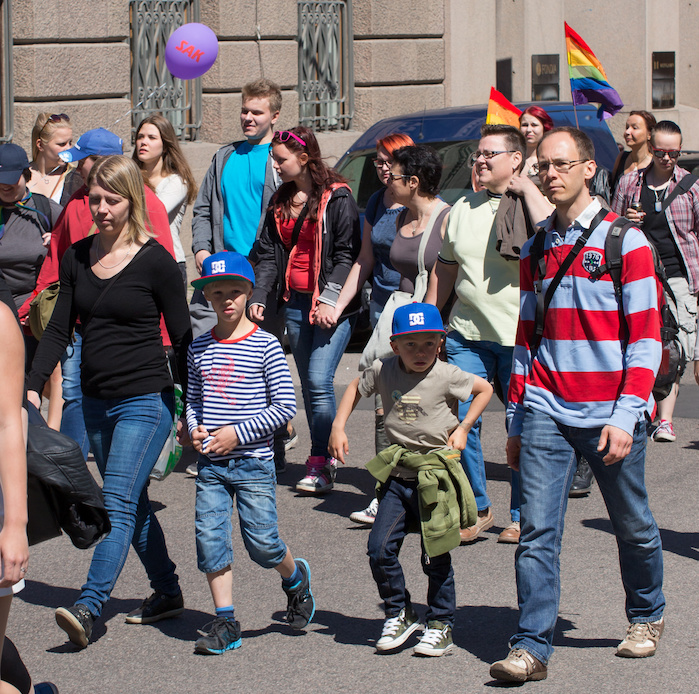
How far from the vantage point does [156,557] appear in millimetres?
5102

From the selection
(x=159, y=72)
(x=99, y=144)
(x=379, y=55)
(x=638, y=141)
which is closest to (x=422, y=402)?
(x=99, y=144)

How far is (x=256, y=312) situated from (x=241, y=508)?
7.63 ft

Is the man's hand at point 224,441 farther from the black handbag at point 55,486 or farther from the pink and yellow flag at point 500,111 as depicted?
the pink and yellow flag at point 500,111

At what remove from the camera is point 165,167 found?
7781 millimetres

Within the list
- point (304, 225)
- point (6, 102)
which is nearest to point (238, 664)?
point (304, 225)

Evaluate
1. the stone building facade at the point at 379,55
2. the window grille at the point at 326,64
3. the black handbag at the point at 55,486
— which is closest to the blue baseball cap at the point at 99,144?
the black handbag at the point at 55,486

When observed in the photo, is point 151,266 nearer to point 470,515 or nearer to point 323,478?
point 470,515

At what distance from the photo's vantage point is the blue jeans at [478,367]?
6129mm

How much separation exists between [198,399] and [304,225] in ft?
7.72

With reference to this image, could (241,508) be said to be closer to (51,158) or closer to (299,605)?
(299,605)

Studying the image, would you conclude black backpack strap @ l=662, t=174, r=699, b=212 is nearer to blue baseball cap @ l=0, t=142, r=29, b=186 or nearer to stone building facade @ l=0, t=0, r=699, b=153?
blue baseball cap @ l=0, t=142, r=29, b=186

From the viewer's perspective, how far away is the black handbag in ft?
11.1

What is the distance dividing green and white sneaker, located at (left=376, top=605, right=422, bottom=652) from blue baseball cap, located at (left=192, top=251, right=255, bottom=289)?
4.78ft

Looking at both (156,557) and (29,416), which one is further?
(156,557)
